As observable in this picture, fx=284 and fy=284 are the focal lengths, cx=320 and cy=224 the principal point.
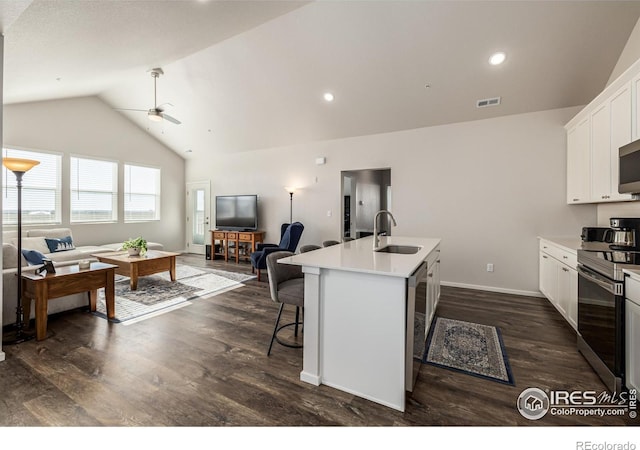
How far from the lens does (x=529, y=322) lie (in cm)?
323

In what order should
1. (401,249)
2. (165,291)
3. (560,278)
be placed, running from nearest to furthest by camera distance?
(401,249) < (560,278) < (165,291)

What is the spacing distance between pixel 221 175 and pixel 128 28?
4754mm

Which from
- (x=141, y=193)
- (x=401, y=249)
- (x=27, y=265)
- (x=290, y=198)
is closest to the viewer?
(x=401, y=249)

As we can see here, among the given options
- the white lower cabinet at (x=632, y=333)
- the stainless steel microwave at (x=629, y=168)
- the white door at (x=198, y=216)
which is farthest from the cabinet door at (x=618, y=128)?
the white door at (x=198, y=216)

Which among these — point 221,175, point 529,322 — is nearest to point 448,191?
point 529,322

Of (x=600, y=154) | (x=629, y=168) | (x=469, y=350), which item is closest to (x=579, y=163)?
(x=600, y=154)

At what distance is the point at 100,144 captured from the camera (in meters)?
6.29

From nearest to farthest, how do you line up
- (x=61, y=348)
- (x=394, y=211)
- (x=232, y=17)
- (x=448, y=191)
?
(x=61, y=348)
(x=232, y=17)
(x=448, y=191)
(x=394, y=211)

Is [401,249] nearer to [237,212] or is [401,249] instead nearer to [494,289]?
[494,289]

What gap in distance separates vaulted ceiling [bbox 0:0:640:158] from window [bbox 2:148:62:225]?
109 cm

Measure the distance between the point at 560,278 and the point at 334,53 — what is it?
389cm

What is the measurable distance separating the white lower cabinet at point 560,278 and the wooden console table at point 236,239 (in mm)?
5332

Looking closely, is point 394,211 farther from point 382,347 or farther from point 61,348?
point 61,348
